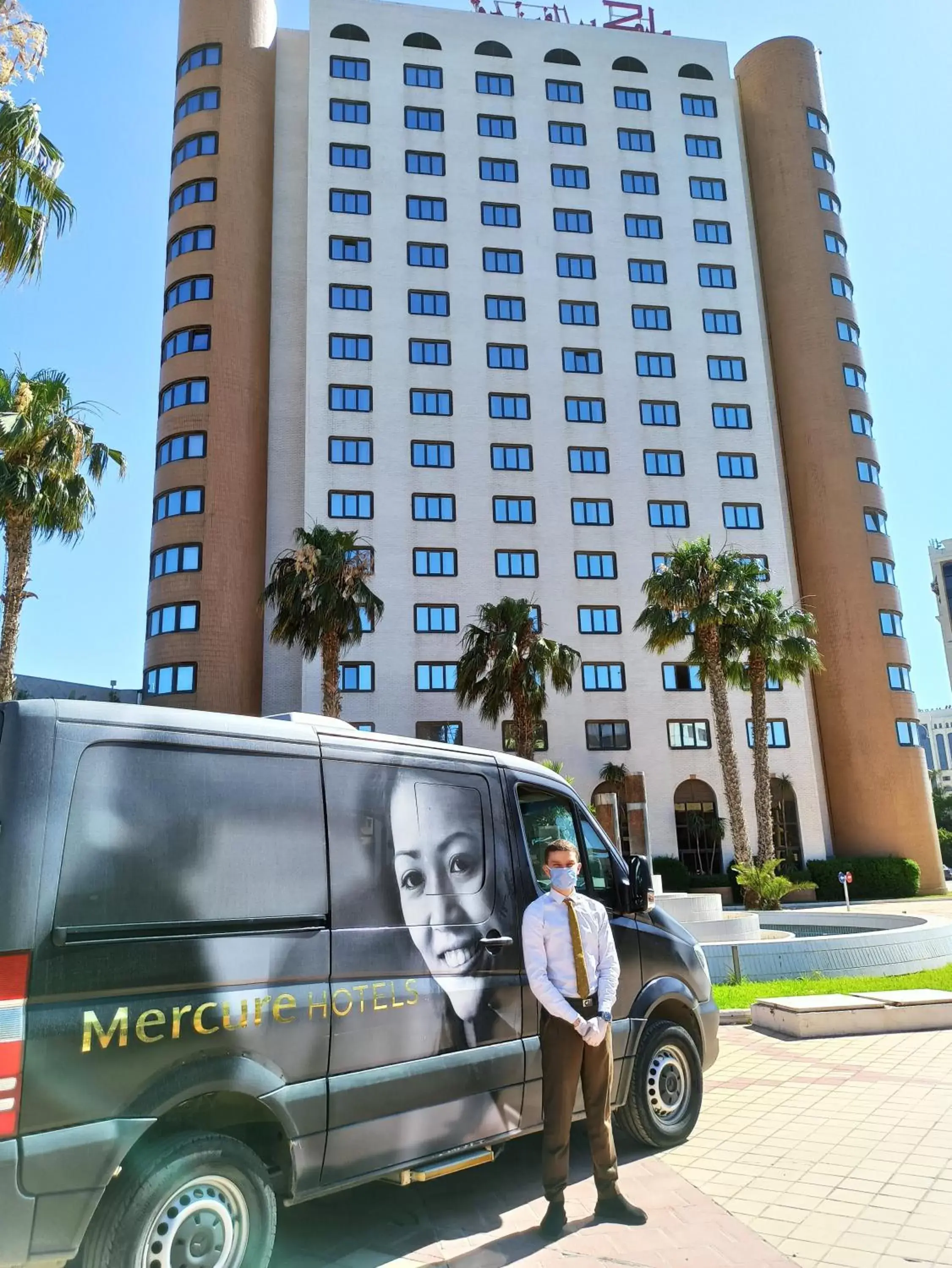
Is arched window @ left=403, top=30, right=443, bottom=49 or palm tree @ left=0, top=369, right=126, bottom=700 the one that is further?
arched window @ left=403, top=30, right=443, bottom=49

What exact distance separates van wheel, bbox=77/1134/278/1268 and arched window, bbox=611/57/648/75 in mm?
54017

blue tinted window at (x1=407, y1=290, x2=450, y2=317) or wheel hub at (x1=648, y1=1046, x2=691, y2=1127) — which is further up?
blue tinted window at (x1=407, y1=290, x2=450, y2=317)

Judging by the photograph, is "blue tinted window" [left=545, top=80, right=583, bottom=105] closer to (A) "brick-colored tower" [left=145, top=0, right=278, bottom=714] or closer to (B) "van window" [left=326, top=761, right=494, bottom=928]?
(A) "brick-colored tower" [left=145, top=0, right=278, bottom=714]

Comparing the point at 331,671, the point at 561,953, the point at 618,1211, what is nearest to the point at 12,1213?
the point at 561,953

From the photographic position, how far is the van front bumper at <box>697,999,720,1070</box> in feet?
21.8

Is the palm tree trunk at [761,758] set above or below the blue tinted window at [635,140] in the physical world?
below

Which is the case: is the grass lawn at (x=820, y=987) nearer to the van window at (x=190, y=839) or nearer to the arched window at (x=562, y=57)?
the van window at (x=190, y=839)

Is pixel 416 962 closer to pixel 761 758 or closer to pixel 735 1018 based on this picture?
pixel 735 1018

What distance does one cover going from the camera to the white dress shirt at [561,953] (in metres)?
4.90

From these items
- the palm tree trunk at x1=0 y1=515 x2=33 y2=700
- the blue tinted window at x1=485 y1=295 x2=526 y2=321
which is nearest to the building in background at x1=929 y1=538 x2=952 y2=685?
the blue tinted window at x1=485 y1=295 x2=526 y2=321

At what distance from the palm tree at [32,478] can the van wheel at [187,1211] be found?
18.3m

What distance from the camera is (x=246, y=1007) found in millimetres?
4043

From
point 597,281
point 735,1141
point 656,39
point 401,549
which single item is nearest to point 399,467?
point 401,549

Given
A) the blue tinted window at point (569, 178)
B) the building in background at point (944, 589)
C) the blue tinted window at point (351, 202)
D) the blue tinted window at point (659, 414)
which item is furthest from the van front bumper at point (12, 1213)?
the building in background at point (944, 589)
